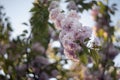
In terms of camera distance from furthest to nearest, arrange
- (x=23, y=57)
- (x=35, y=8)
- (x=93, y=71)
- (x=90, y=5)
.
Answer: (x=93, y=71) → (x=23, y=57) → (x=90, y=5) → (x=35, y=8)

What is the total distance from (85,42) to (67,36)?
109mm

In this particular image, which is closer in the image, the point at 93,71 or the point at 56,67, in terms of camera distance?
the point at 56,67

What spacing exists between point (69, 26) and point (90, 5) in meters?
1.38

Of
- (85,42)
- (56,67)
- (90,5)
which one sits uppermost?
(90,5)

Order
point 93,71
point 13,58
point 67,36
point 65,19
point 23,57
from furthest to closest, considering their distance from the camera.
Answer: point 93,71 → point 13,58 → point 23,57 → point 65,19 → point 67,36

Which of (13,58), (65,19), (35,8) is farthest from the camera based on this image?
(13,58)

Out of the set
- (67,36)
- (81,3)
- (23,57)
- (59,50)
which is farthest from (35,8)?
(59,50)

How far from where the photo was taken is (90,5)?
3150 millimetres

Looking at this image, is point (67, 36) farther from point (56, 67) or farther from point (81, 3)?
point (56, 67)

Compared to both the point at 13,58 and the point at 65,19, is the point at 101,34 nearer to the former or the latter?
the point at 13,58

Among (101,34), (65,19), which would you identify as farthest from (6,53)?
(65,19)

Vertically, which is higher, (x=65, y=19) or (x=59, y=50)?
(x=59, y=50)

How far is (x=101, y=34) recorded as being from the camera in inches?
184

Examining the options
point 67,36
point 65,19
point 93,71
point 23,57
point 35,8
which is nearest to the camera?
point 67,36
